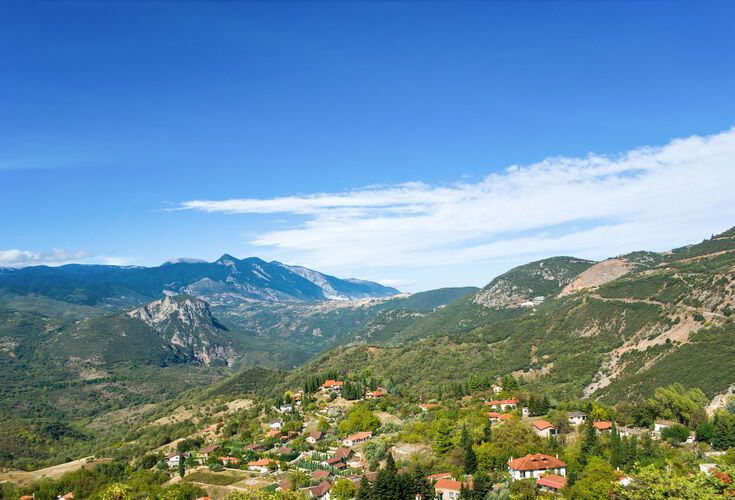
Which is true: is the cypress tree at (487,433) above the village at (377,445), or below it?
above

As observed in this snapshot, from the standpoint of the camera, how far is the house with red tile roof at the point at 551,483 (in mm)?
50875

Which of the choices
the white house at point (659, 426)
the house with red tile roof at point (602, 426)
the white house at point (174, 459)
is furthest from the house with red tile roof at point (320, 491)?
the white house at point (659, 426)

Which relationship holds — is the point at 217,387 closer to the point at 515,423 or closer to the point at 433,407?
the point at 433,407

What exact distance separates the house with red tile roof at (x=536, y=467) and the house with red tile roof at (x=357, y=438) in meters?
28.8

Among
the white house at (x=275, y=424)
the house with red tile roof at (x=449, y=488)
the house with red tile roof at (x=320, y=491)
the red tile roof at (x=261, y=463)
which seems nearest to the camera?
the house with red tile roof at (x=449, y=488)

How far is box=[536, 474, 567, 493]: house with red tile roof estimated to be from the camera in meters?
50.9

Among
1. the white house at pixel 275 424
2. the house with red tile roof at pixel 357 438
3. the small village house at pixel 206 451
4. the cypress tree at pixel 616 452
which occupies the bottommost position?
the small village house at pixel 206 451

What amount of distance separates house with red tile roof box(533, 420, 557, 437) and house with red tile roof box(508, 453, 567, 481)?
9.07m

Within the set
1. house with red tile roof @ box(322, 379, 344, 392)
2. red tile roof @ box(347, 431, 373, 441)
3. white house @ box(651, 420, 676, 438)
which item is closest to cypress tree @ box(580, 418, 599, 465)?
white house @ box(651, 420, 676, 438)

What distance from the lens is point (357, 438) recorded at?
80.3 m

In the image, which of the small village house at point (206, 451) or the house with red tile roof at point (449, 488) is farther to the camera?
the small village house at point (206, 451)

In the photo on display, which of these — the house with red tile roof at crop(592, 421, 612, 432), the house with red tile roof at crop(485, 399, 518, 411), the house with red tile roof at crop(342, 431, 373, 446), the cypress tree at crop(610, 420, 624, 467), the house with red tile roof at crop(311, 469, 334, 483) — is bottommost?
the house with red tile roof at crop(342, 431, 373, 446)

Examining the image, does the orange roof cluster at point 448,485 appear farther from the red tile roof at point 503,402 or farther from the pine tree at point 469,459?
the red tile roof at point 503,402

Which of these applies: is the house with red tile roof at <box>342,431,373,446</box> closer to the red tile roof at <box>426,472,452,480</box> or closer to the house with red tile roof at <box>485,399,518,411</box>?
the house with red tile roof at <box>485,399,518,411</box>
